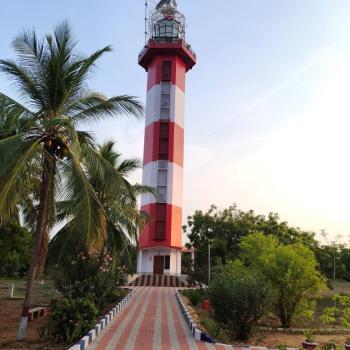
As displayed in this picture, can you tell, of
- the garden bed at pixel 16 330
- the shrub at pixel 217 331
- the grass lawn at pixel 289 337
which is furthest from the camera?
the grass lawn at pixel 289 337

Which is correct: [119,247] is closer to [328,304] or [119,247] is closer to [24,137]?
[24,137]

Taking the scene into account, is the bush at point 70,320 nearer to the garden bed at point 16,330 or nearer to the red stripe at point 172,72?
the garden bed at point 16,330

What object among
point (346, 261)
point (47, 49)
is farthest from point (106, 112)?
point (346, 261)

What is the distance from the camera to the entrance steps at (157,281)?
3130 centimetres

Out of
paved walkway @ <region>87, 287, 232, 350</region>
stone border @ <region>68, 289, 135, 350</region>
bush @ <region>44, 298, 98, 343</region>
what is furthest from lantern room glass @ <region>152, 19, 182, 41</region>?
bush @ <region>44, 298, 98, 343</region>

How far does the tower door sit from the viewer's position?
3512 cm

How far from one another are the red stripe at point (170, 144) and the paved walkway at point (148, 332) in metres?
19.5

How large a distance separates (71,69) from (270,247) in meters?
11.6

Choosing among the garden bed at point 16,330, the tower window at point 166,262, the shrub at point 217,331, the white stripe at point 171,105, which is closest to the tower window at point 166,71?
the white stripe at point 171,105

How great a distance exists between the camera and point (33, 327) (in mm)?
12742

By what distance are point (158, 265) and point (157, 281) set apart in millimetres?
3173

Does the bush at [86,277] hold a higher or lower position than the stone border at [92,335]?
higher

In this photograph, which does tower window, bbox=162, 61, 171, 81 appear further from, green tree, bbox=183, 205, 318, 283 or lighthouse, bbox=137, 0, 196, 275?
green tree, bbox=183, 205, 318, 283

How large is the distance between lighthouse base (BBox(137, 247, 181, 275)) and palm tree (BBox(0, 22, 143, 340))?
2378 cm
